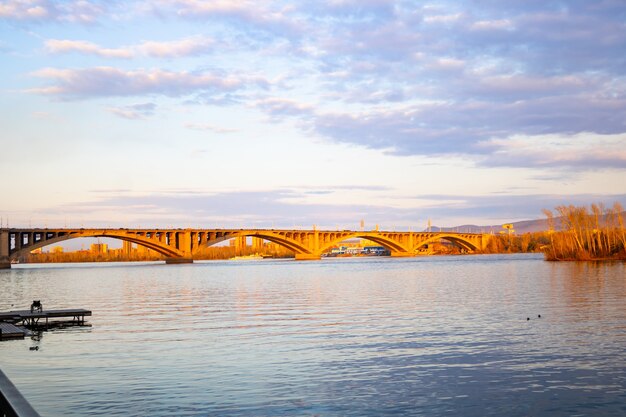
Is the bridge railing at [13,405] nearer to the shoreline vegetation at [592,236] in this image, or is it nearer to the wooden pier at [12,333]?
the wooden pier at [12,333]

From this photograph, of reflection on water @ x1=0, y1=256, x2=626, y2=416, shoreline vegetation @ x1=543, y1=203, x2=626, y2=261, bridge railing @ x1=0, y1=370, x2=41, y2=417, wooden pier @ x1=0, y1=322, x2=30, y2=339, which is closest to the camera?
bridge railing @ x1=0, y1=370, x2=41, y2=417

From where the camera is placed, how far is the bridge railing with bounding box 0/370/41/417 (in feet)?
39.2

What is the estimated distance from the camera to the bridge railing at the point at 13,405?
471 inches

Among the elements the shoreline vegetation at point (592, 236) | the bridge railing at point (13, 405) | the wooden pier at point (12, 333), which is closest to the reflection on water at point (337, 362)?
the wooden pier at point (12, 333)

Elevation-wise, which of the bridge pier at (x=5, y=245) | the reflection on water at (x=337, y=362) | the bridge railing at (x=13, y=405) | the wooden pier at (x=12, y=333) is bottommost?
the reflection on water at (x=337, y=362)

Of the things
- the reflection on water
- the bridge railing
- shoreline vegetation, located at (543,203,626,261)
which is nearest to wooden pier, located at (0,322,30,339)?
the reflection on water

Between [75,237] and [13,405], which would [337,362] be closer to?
[13,405]

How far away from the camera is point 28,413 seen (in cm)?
1189

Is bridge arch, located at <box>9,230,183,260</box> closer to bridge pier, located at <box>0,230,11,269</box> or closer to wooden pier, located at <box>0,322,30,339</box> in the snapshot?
bridge pier, located at <box>0,230,11,269</box>

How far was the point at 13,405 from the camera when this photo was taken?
1239 centimetres

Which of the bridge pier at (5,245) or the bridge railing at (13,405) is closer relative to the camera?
the bridge railing at (13,405)

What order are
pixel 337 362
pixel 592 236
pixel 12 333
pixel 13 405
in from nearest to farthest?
pixel 13 405
pixel 337 362
pixel 12 333
pixel 592 236

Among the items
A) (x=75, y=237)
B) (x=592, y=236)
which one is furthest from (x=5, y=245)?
(x=592, y=236)

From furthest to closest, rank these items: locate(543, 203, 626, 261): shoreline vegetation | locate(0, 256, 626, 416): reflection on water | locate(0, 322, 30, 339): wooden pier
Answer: locate(543, 203, 626, 261): shoreline vegetation, locate(0, 322, 30, 339): wooden pier, locate(0, 256, 626, 416): reflection on water
